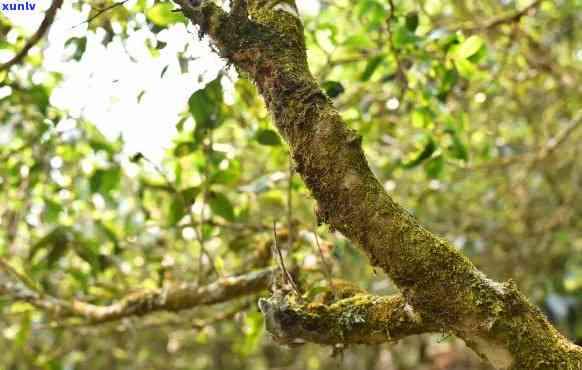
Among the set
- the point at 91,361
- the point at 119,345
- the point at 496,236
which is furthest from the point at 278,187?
the point at 91,361

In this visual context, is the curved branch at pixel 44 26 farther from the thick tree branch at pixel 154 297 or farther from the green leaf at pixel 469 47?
the green leaf at pixel 469 47

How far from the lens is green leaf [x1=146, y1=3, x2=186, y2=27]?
5.28 feet

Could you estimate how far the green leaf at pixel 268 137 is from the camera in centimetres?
200

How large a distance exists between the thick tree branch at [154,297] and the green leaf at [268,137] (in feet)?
1.29

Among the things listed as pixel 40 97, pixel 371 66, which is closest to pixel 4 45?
pixel 40 97

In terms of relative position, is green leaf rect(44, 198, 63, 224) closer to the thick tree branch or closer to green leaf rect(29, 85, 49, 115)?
the thick tree branch

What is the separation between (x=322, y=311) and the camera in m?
1.31

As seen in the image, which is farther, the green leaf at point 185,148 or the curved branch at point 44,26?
the green leaf at point 185,148

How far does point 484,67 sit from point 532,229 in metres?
1.95

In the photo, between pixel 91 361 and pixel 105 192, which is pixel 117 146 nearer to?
pixel 105 192

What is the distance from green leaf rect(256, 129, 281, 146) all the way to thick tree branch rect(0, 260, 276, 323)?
394mm

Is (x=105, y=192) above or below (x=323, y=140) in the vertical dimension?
above

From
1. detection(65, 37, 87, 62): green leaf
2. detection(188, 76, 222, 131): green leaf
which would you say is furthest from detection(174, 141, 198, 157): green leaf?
detection(65, 37, 87, 62): green leaf

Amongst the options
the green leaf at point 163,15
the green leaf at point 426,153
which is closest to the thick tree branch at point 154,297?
the green leaf at point 426,153
